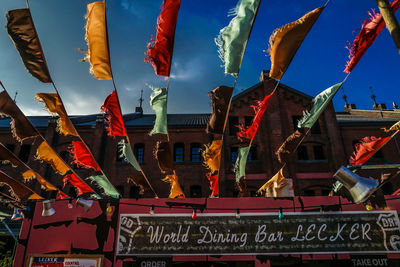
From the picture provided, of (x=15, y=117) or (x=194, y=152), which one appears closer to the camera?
(x=15, y=117)

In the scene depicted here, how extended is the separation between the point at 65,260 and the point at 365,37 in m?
9.86

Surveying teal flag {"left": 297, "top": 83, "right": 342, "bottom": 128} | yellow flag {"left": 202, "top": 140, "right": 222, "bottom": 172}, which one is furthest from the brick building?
teal flag {"left": 297, "top": 83, "right": 342, "bottom": 128}

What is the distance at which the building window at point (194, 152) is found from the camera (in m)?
18.0

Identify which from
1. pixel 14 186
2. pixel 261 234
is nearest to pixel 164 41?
pixel 261 234

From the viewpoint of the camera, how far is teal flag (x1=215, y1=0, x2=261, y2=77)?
17.6 ft

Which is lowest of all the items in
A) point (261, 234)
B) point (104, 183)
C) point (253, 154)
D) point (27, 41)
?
point (261, 234)

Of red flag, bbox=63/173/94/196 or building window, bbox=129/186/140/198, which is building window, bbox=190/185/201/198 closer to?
building window, bbox=129/186/140/198

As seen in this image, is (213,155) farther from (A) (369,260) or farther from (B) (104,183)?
(A) (369,260)

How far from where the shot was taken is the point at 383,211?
26.7ft

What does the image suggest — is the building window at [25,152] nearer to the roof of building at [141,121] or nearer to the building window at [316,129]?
the roof of building at [141,121]

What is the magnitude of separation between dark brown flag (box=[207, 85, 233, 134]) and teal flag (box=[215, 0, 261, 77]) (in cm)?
92

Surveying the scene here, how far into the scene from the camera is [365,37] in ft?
18.1

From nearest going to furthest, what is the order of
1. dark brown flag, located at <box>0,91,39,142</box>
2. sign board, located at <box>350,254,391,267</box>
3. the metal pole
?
1. the metal pole
2. dark brown flag, located at <box>0,91,39,142</box>
3. sign board, located at <box>350,254,391,267</box>

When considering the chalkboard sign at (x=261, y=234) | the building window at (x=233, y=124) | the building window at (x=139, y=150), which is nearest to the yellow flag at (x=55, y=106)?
the chalkboard sign at (x=261, y=234)
